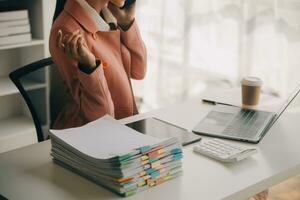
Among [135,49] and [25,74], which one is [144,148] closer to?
[25,74]

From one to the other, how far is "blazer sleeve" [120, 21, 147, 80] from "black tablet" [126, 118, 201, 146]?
501 mm

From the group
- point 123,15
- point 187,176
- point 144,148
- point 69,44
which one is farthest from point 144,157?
point 123,15

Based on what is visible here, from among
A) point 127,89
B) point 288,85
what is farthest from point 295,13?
point 127,89

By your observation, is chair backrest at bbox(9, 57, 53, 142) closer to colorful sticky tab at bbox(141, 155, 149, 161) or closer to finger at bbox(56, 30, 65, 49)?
finger at bbox(56, 30, 65, 49)

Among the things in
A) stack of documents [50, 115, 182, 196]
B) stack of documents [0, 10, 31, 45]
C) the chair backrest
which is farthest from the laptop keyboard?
stack of documents [0, 10, 31, 45]

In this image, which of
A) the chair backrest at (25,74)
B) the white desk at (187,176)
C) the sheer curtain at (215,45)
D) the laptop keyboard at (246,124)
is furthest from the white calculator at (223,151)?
the sheer curtain at (215,45)

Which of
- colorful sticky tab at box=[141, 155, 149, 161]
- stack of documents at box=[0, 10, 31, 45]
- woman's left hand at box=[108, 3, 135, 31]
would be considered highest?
woman's left hand at box=[108, 3, 135, 31]

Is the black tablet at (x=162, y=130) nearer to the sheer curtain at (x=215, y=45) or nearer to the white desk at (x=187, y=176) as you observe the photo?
the white desk at (x=187, y=176)

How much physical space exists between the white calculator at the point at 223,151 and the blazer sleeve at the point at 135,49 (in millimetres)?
757

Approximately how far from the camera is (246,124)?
1973 millimetres

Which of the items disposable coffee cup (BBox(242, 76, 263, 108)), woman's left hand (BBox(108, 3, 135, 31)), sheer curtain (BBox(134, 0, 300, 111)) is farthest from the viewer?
sheer curtain (BBox(134, 0, 300, 111))

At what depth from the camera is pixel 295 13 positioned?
117 inches

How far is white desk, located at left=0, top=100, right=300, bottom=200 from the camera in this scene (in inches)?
57.3

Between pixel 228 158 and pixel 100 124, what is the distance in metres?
0.41
